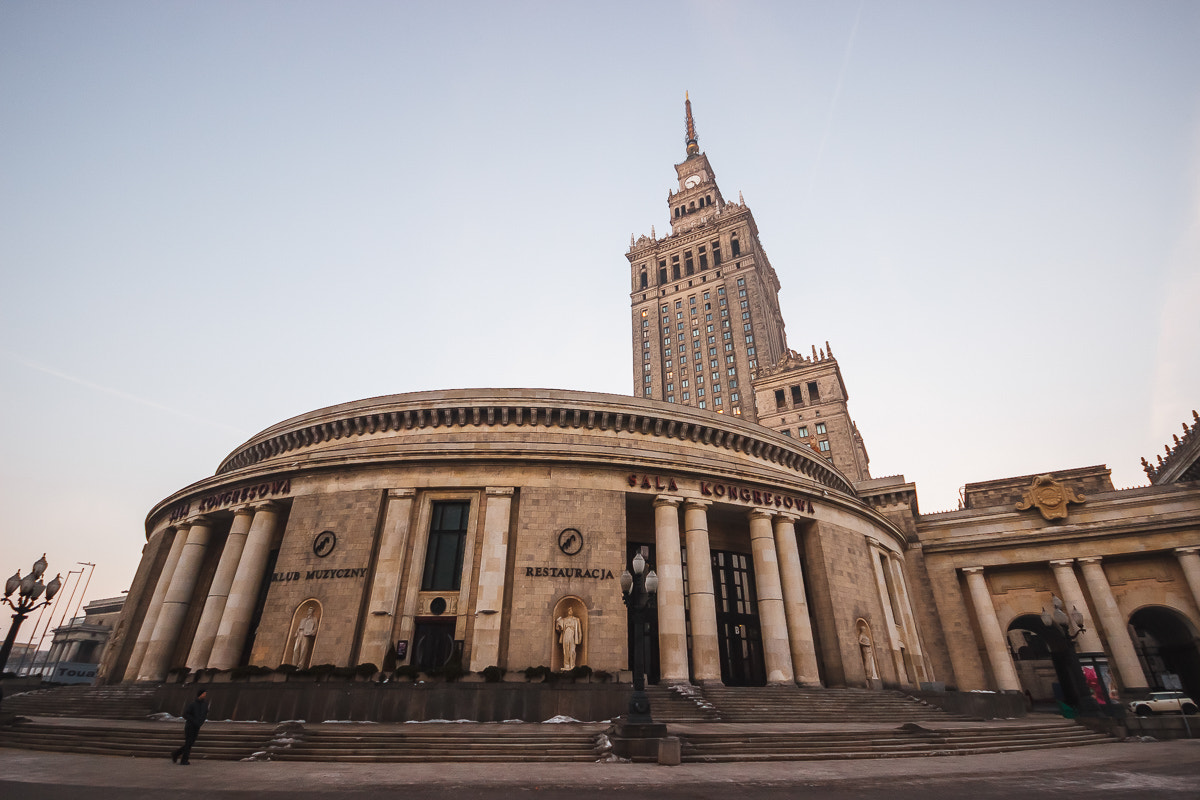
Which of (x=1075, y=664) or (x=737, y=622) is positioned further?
(x=737, y=622)

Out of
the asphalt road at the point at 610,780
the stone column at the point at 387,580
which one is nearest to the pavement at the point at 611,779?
the asphalt road at the point at 610,780

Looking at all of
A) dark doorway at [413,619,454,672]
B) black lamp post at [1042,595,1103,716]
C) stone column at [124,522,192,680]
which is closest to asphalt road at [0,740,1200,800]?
black lamp post at [1042,595,1103,716]

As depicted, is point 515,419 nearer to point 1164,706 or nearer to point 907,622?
point 907,622

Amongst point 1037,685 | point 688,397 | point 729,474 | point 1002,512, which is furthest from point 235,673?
point 688,397

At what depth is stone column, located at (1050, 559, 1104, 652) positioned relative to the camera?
34688 mm

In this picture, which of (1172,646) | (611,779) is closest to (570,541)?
(611,779)

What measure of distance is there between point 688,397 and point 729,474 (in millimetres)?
67284

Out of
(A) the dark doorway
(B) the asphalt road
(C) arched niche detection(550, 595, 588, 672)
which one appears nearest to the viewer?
(B) the asphalt road

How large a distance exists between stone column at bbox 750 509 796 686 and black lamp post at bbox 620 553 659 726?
41.7 feet

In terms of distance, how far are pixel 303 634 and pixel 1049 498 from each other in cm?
4543

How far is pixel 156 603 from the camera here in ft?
98.2

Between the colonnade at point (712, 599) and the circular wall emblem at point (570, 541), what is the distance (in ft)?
12.5

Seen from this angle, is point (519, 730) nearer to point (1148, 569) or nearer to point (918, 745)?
point (918, 745)

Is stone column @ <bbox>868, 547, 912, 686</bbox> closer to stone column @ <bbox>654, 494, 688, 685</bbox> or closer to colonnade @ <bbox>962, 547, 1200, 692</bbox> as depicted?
colonnade @ <bbox>962, 547, 1200, 692</bbox>
